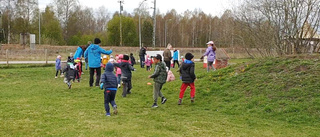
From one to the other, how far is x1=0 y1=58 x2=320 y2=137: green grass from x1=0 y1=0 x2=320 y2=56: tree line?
4.57 meters

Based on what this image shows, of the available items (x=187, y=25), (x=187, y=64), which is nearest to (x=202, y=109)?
(x=187, y=64)

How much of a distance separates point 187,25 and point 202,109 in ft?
278

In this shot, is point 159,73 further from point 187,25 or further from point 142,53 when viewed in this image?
point 187,25

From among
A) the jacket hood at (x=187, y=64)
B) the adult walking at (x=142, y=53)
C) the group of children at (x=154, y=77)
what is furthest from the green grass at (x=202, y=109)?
the adult walking at (x=142, y=53)

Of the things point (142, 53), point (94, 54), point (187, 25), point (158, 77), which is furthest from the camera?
point (187, 25)

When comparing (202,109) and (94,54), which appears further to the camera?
(94,54)

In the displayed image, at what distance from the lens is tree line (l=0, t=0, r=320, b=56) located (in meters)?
16.6

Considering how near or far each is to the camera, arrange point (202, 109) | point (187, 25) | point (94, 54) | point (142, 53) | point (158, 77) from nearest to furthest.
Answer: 1. point (202, 109)
2. point (158, 77)
3. point (94, 54)
4. point (142, 53)
5. point (187, 25)

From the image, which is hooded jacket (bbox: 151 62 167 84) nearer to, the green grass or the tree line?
the green grass

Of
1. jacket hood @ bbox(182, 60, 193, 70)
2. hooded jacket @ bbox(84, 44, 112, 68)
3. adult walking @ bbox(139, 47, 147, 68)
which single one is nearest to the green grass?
hooded jacket @ bbox(84, 44, 112, 68)

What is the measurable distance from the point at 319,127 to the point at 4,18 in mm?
63193

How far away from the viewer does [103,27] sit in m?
103

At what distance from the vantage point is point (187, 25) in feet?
305

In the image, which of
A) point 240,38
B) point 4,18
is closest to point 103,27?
point 4,18
